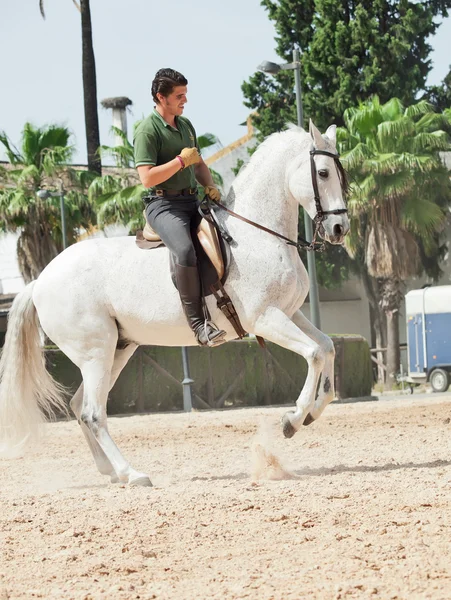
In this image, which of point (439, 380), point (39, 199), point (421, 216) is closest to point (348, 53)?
point (421, 216)

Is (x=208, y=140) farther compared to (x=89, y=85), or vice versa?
(x=89, y=85)

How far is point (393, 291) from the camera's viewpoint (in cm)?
3797

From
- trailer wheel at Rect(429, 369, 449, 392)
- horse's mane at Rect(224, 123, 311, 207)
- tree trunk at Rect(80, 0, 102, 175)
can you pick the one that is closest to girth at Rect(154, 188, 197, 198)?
horse's mane at Rect(224, 123, 311, 207)

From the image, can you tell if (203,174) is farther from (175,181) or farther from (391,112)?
(391,112)

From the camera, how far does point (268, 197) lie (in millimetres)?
8422

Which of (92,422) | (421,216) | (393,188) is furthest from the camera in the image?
(421,216)

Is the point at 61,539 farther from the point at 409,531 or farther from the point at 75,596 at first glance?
the point at 409,531

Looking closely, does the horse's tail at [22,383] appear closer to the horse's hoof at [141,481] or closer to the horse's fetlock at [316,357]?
the horse's hoof at [141,481]

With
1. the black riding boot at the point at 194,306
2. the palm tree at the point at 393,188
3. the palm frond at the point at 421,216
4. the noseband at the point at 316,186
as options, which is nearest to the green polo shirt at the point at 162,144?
the black riding boot at the point at 194,306

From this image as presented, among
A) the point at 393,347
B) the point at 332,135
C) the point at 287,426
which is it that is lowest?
the point at 393,347

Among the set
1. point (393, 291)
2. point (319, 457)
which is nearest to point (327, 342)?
point (319, 457)

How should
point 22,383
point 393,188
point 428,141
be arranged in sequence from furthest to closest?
point 428,141
point 393,188
point 22,383

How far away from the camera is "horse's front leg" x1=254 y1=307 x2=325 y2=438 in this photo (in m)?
7.79

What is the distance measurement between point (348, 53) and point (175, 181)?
1344 inches
